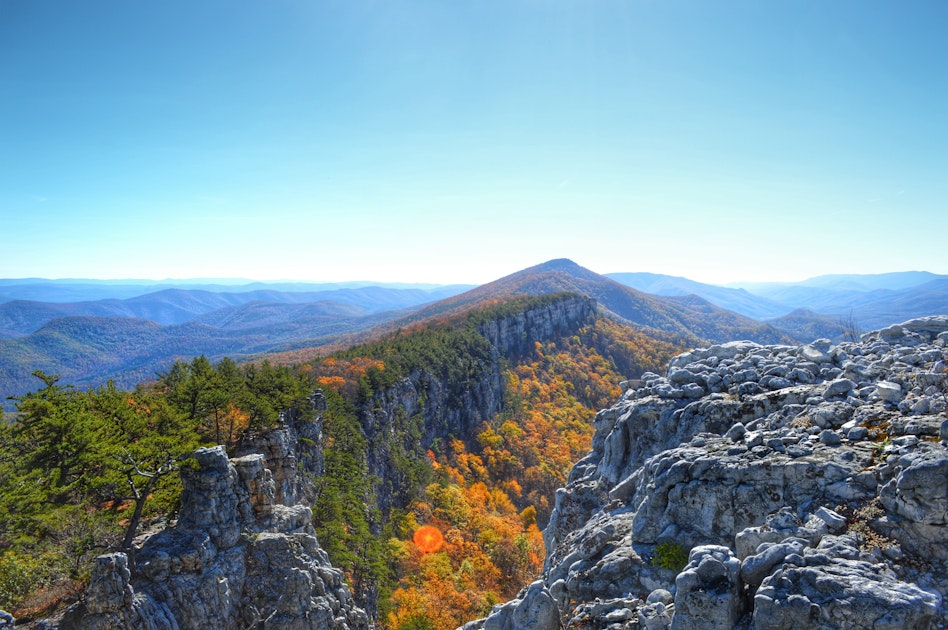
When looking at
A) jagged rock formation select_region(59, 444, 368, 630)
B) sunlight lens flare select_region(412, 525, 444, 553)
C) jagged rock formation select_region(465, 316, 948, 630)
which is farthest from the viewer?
sunlight lens flare select_region(412, 525, 444, 553)

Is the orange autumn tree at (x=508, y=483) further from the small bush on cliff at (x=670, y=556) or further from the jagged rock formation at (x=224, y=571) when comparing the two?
the small bush on cliff at (x=670, y=556)

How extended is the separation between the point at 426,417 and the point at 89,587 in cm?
6358

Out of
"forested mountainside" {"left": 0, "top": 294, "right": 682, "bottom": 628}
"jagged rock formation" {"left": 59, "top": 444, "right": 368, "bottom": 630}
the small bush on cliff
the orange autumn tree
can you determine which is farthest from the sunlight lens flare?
the small bush on cliff

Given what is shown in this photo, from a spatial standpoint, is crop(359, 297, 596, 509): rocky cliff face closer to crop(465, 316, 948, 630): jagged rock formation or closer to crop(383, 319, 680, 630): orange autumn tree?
crop(383, 319, 680, 630): orange autumn tree

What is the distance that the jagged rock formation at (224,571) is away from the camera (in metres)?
20.3

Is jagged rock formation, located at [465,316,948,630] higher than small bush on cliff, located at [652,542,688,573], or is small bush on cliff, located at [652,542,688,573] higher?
jagged rock formation, located at [465,316,948,630]

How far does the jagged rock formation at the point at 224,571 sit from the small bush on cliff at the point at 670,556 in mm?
21309

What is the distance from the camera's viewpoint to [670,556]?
48.1 ft

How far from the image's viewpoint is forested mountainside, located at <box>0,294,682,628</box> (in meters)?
22.9

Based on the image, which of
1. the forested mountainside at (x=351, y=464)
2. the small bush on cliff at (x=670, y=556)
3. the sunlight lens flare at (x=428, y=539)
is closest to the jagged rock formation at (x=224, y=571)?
the forested mountainside at (x=351, y=464)

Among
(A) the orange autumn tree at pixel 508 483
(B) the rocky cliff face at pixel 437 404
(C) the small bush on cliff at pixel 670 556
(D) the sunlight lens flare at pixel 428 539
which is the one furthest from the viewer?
(B) the rocky cliff face at pixel 437 404

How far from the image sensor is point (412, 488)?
208 feet

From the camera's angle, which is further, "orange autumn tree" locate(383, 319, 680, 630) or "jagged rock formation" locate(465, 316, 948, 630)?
"orange autumn tree" locate(383, 319, 680, 630)

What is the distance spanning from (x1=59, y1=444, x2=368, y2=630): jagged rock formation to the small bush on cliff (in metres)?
21.3
